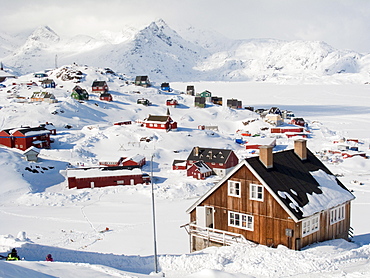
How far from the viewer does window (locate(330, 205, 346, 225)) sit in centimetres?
2014

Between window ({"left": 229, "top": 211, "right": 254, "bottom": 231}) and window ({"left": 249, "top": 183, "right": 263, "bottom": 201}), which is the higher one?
window ({"left": 249, "top": 183, "right": 263, "bottom": 201})

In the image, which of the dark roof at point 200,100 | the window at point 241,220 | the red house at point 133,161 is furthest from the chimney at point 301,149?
the dark roof at point 200,100

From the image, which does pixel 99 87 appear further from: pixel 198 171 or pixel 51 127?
pixel 198 171

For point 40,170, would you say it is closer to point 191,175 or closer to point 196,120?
point 191,175

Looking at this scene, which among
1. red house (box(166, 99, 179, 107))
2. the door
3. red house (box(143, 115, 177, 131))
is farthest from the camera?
red house (box(166, 99, 179, 107))

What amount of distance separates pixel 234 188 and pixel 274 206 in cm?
213

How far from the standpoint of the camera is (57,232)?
29484 mm

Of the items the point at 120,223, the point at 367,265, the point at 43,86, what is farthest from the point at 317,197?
the point at 43,86

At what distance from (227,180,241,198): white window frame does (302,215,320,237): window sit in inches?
127

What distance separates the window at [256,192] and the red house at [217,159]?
3328cm

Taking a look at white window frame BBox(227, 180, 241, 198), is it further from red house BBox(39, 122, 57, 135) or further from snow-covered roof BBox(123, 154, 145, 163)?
red house BBox(39, 122, 57, 135)

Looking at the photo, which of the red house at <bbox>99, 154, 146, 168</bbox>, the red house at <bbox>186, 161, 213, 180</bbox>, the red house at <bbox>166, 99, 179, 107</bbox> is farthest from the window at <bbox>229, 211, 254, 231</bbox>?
the red house at <bbox>166, 99, 179, 107</bbox>

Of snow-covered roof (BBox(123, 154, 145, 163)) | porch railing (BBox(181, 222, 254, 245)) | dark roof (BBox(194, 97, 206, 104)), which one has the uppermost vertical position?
dark roof (BBox(194, 97, 206, 104))

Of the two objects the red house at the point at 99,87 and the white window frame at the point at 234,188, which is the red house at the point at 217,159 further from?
the red house at the point at 99,87
